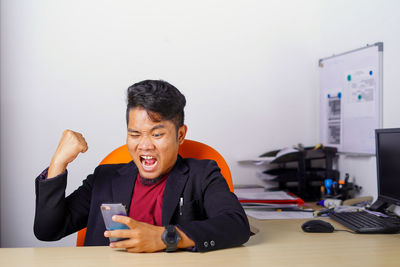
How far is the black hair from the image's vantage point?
1486mm

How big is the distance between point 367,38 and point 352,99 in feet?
1.14

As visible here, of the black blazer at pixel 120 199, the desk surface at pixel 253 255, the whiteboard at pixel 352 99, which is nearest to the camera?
the desk surface at pixel 253 255

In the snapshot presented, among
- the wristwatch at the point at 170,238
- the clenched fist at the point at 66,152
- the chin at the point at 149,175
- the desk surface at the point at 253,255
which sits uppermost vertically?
the clenched fist at the point at 66,152

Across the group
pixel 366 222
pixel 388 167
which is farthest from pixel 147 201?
pixel 388 167

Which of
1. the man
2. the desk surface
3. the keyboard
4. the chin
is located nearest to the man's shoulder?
the man

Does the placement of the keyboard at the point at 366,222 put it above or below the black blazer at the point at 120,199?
below

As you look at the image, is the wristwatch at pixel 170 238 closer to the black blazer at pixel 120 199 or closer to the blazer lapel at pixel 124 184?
the black blazer at pixel 120 199

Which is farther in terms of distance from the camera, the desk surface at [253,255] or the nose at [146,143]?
the nose at [146,143]

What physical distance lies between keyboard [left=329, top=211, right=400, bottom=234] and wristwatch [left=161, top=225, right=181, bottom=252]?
72 centimetres

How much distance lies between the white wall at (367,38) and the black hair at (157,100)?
117 cm

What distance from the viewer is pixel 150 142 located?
1497mm

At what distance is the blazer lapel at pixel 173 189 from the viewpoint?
1.49 metres

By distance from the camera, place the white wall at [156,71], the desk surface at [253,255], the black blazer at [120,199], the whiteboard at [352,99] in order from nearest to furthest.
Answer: the desk surface at [253,255] → the black blazer at [120,199] → the whiteboard at [352,99] → the white wall at [156,71]

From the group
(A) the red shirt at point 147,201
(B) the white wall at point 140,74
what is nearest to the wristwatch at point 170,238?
(A) the red shirt at point 147,201
